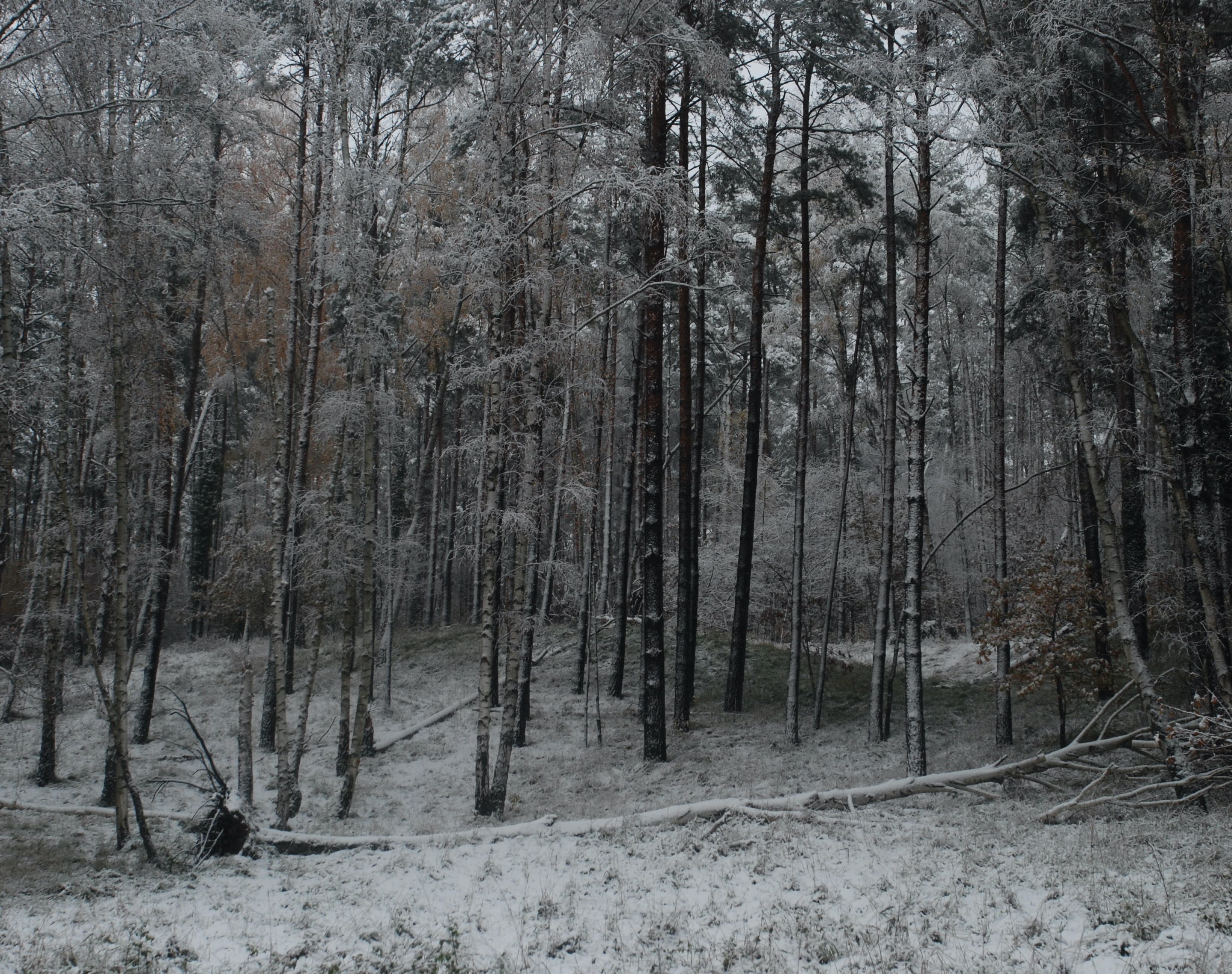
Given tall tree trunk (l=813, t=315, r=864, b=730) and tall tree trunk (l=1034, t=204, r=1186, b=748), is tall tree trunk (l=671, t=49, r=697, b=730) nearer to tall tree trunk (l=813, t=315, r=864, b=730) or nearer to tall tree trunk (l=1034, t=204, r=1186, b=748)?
tall tree trunk (l=813, t=315, r=864, b=730)

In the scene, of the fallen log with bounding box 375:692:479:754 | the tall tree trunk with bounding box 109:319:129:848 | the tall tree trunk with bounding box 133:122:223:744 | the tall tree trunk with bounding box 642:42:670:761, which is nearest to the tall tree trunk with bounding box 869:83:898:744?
the tall tree trunk with bounding box 642:42:670:761

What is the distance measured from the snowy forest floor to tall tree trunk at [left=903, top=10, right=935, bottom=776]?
107cm

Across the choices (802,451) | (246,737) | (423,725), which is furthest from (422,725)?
(802,451)

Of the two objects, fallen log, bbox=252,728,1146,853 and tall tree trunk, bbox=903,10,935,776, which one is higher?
tall tree trunk, bbox=903,10,935,776

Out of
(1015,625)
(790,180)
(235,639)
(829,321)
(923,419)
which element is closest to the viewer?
(923,419)

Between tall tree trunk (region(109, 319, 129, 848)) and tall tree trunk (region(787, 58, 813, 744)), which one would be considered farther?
tall tree trunk (region(787, 58, 813, 744))

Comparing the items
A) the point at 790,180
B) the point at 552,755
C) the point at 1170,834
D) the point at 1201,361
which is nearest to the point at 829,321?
the point at 790,180

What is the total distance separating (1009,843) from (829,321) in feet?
49.6

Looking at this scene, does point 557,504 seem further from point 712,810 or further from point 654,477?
point 712,810

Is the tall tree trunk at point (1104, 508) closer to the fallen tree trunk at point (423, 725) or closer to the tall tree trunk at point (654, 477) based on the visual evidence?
the tall tree trunk at point (654, 477)

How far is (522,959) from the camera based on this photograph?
457 centimetres

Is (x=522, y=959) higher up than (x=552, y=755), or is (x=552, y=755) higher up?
(x=522, y=959)

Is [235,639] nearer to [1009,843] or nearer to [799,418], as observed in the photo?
[799,418]

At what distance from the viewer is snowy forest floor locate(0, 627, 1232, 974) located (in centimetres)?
435
